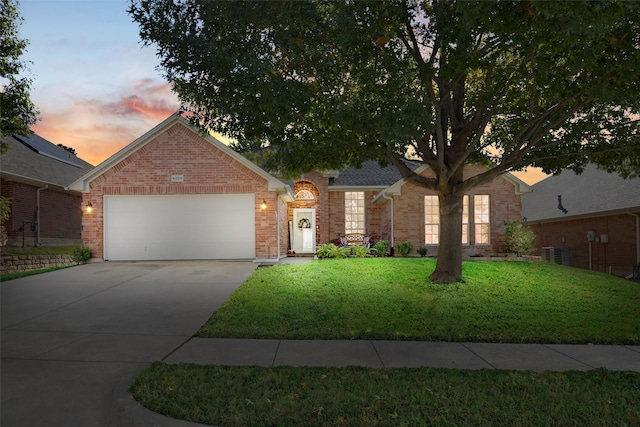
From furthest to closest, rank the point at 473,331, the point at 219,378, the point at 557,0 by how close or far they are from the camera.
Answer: the point at 473,331 < the point at 557,0 < the point at 219,378

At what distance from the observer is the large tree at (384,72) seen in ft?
26.8

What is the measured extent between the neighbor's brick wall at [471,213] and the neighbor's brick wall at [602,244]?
4.84m

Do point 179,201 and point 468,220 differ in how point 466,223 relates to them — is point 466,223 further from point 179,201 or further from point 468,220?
point 179,201

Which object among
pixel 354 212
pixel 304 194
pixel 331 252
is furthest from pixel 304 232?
pixel 331 252

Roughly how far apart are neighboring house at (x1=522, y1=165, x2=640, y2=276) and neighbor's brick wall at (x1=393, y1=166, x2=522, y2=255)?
3.39m

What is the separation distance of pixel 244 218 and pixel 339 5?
927cm

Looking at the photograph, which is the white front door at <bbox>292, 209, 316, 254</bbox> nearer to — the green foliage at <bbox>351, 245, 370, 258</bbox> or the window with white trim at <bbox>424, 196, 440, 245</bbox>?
the green foliage at <bbox>351, 245, 370, 258</bbox>

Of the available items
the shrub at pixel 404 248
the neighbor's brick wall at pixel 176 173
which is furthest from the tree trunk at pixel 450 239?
the neighbor's brick wall at pixel 176 173

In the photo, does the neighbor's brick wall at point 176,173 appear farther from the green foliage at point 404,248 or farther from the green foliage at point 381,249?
the green foliage at point 404,248

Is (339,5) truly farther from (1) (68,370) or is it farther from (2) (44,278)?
(2) (44,278)

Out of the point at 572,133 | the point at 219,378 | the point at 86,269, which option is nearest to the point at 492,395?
the point at 219,378

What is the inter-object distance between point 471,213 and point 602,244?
7.24 metres

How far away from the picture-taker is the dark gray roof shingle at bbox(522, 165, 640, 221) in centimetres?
1808

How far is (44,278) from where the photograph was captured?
12273mm
